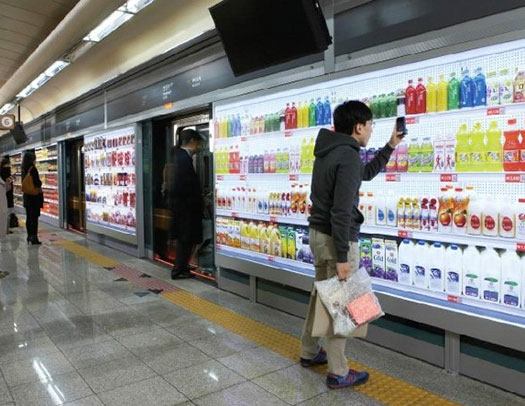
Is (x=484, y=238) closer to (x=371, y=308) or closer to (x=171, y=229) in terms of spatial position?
(x=371, y=308)

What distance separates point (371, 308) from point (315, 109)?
182cm

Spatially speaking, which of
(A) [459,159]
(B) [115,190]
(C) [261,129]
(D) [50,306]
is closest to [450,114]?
(A) [459,159]

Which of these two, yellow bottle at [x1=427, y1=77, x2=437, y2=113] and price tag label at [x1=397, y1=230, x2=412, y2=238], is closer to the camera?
yellow bottle at [x1=427, y1=77, x2=437, y2=113]

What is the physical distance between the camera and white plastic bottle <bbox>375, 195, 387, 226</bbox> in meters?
3.28

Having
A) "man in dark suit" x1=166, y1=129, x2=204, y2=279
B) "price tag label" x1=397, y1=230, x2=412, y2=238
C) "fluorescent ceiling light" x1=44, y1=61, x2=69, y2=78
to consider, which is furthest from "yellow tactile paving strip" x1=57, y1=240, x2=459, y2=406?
"fluorescent ceiling light" x1=44, y1=61, x2=69, y2=78

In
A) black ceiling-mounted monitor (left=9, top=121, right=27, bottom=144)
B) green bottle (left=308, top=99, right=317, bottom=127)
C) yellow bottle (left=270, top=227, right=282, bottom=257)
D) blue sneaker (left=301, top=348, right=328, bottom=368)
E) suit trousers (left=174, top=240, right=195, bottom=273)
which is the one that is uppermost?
black ceiling-mounted monitor (left=9, top=121, right=27, bottom=144)

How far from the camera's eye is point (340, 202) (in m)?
2.54

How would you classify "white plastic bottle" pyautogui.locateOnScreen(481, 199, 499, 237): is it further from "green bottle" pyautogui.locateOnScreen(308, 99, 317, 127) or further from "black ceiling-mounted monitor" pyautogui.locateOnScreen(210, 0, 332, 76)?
"black ceiling-mounted monitor" pyautogui.locateOnScreen(210, 0, 332, 76)

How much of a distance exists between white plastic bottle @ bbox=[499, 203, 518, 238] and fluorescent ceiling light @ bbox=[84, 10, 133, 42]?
456 centimetres

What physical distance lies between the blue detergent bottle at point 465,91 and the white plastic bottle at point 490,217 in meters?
0.60

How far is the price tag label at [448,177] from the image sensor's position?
2.85 meters

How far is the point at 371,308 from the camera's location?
8.55 feet

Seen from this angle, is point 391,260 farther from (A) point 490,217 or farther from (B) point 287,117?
(B) point 287,117

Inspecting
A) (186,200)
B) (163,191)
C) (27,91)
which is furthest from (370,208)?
(27,91)
